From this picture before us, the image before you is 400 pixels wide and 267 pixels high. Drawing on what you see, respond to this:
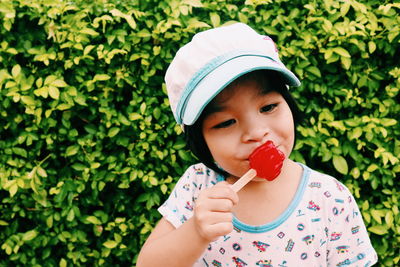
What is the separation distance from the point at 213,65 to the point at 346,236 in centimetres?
78

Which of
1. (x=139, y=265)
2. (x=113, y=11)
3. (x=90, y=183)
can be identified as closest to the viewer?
(x=139, y=265)

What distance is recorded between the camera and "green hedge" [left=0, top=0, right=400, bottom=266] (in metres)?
2.01

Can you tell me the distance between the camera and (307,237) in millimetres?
1368

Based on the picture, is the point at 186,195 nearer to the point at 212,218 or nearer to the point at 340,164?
the point at 212,218

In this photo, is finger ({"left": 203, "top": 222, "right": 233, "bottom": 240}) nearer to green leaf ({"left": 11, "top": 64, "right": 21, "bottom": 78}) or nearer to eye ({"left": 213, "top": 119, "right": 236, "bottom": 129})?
eye ({"left": 213, "top": 119, "right": 236, "bottom": 129})

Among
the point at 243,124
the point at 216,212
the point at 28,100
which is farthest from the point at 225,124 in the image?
the point at 28,100

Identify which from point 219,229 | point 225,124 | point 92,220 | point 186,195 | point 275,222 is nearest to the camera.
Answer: point 219,229

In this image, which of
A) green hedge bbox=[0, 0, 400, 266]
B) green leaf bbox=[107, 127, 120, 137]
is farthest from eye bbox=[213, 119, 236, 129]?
green leaf bbox=[107, 127, 120, 137]

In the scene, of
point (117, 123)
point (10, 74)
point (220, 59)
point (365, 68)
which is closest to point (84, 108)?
point (117, 123)

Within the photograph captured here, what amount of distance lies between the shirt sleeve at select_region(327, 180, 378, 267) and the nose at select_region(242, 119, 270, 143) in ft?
1.42

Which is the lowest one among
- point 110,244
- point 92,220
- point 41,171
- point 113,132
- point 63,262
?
point 63,262

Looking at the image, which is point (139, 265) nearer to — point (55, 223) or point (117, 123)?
point (117, 123)

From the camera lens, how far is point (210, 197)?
1.15m

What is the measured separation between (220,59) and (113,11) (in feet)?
3.19
